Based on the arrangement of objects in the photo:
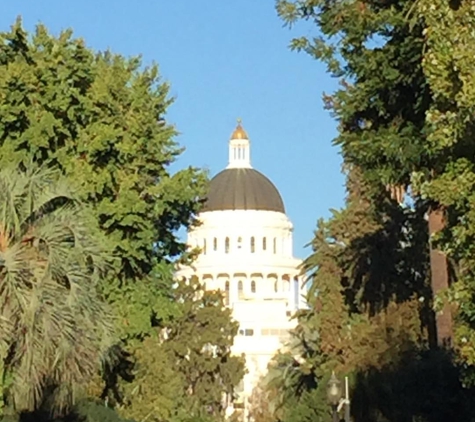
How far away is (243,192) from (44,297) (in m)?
107

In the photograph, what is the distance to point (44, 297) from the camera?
22297mm

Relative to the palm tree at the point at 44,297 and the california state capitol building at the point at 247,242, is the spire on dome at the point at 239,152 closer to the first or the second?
the california state capitol building at the point at 247,242

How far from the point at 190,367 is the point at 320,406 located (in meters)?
35.9

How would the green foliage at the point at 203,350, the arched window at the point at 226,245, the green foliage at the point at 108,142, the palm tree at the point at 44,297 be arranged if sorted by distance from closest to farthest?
the palm tree at the point at 44,297 < the green foliage at the point at 108,142 < the green foliage at the point at 203,350 < the arched window at the point at 226,245

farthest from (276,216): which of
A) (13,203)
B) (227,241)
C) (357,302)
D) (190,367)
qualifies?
(13,203)

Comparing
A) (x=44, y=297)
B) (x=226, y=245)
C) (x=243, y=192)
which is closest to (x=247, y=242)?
(x=226, y=245)

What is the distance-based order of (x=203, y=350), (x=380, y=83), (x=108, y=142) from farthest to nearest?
(x=203, y=350), (x=108, y=142), (x=380, y=83)

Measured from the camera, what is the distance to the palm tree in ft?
72.8

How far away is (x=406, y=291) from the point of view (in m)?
47.5

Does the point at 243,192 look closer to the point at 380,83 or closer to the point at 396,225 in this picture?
the point at 396,225

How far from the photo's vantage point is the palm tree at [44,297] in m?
22.2

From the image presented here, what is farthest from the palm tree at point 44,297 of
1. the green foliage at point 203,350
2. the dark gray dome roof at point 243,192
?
the dark gray dome roof at point 243,192

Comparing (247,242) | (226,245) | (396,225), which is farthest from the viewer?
(226,245)

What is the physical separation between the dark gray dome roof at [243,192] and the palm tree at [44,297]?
102708 millimetres
